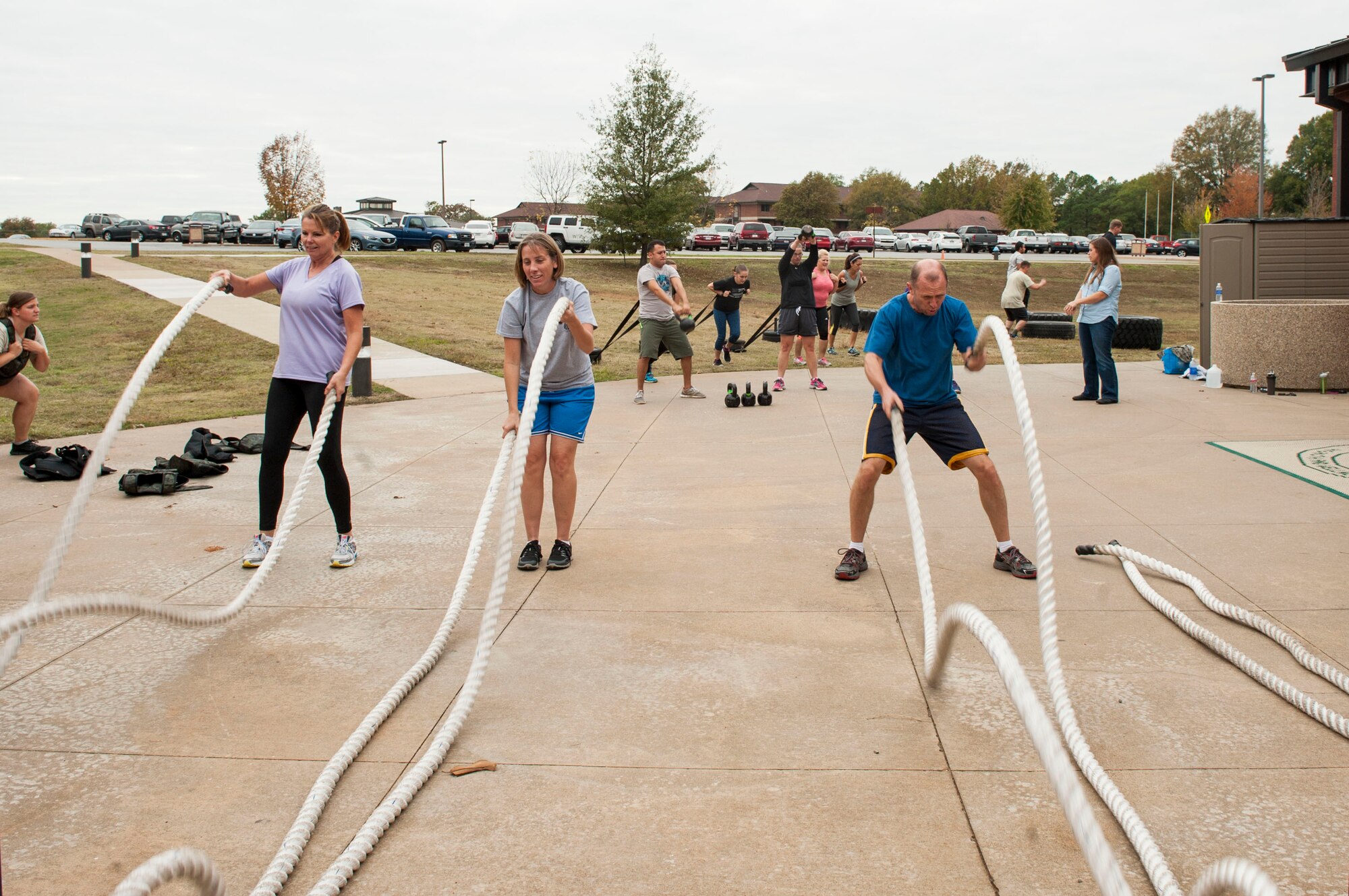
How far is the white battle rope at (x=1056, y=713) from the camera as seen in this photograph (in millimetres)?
2154

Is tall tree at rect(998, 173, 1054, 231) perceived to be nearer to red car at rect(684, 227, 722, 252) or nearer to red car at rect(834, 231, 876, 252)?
red car at rect(834, 231, 876, 252)

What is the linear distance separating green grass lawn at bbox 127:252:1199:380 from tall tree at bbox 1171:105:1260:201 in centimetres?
7721

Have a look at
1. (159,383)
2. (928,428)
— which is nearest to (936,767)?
(928,428)

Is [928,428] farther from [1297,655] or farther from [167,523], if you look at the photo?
[167,523]

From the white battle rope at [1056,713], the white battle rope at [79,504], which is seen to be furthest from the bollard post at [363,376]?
the white battle rope at [1056,713]

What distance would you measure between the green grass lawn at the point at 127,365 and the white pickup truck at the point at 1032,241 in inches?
1952

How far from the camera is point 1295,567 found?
564 centimetres

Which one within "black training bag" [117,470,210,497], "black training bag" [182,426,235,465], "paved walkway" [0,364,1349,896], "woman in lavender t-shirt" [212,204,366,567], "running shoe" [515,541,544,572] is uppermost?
"woman in lavender t-shirt" [212,204,366,567]

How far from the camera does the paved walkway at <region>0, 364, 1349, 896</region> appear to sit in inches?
120

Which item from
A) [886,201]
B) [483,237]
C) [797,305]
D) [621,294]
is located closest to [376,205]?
[483,237]

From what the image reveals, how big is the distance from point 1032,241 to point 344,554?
61927mm

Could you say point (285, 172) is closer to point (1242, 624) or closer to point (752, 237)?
point (752, 237)

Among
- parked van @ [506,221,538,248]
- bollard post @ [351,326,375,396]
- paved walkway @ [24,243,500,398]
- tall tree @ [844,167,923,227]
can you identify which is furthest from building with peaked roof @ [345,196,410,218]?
tall tree @ [844,167,923,227]

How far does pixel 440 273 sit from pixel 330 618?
2911 centimetres
